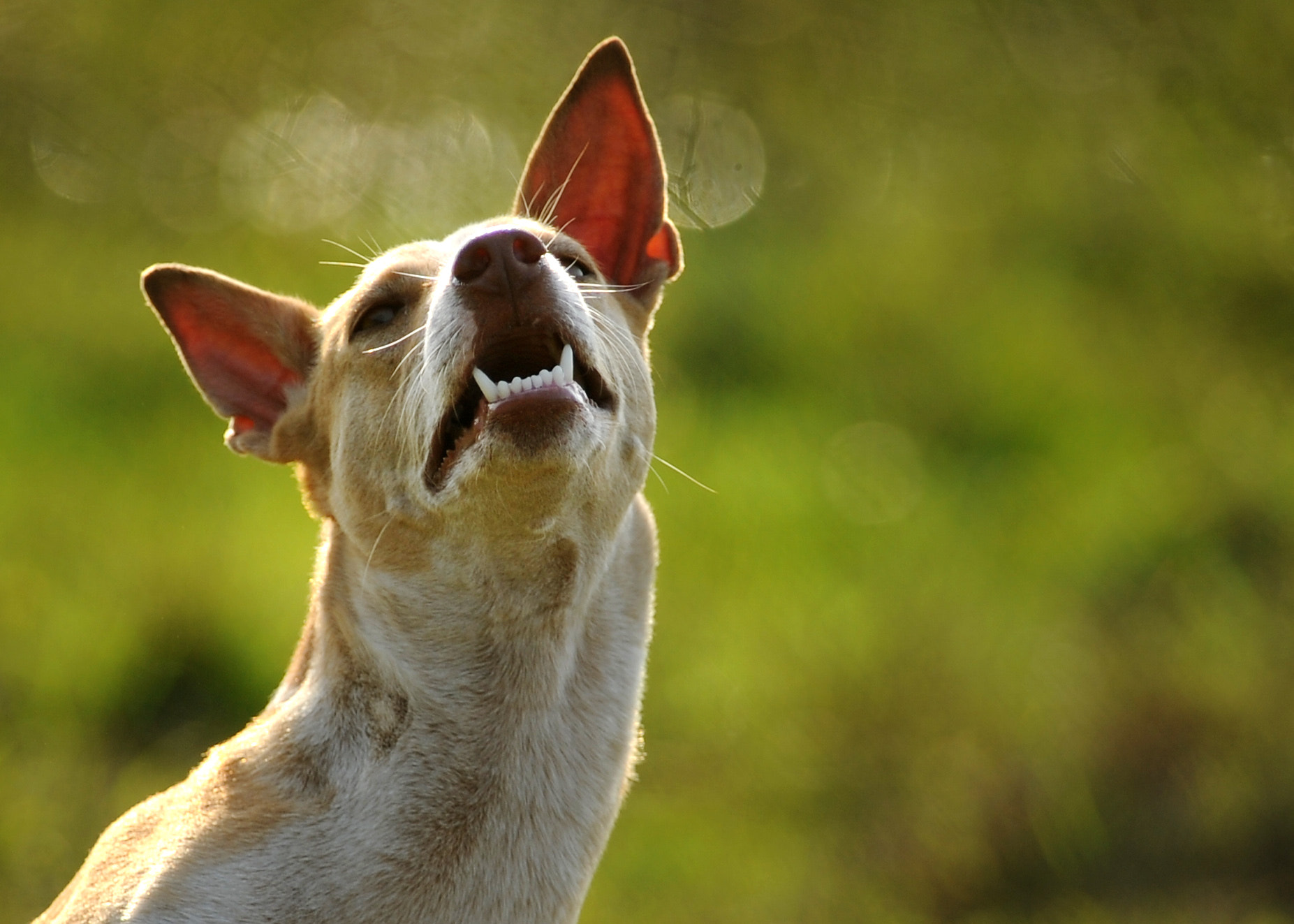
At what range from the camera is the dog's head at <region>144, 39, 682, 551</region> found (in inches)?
167

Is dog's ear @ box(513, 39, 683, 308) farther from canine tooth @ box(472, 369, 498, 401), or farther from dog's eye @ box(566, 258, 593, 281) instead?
canine tooth @ box(472, 369, 498, 401)

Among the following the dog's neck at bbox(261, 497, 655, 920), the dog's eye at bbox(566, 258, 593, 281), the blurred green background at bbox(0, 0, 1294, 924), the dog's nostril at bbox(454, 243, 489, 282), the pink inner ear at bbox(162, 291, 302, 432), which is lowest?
the blurred green background at bbox(0, 0, 1294, 924)

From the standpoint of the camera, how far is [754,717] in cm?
1095

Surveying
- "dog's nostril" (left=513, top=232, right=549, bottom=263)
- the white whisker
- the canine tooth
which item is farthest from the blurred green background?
the canine tooth

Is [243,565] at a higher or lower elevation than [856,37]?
lower

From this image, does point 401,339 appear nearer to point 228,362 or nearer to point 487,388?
point 487,388

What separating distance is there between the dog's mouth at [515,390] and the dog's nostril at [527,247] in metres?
0.23

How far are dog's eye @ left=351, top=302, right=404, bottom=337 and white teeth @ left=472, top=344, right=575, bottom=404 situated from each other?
77 cm

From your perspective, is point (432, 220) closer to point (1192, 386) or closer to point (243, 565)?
point (243, 565)

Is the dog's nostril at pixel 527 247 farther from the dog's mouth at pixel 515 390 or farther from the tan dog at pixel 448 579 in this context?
the dog's mouth at pixel 515 390

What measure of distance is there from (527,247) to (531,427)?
0.54 m

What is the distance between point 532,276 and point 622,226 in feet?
4.32

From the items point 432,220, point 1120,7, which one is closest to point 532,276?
point 432,220

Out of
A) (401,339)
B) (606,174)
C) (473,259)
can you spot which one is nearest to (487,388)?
(473,259)
